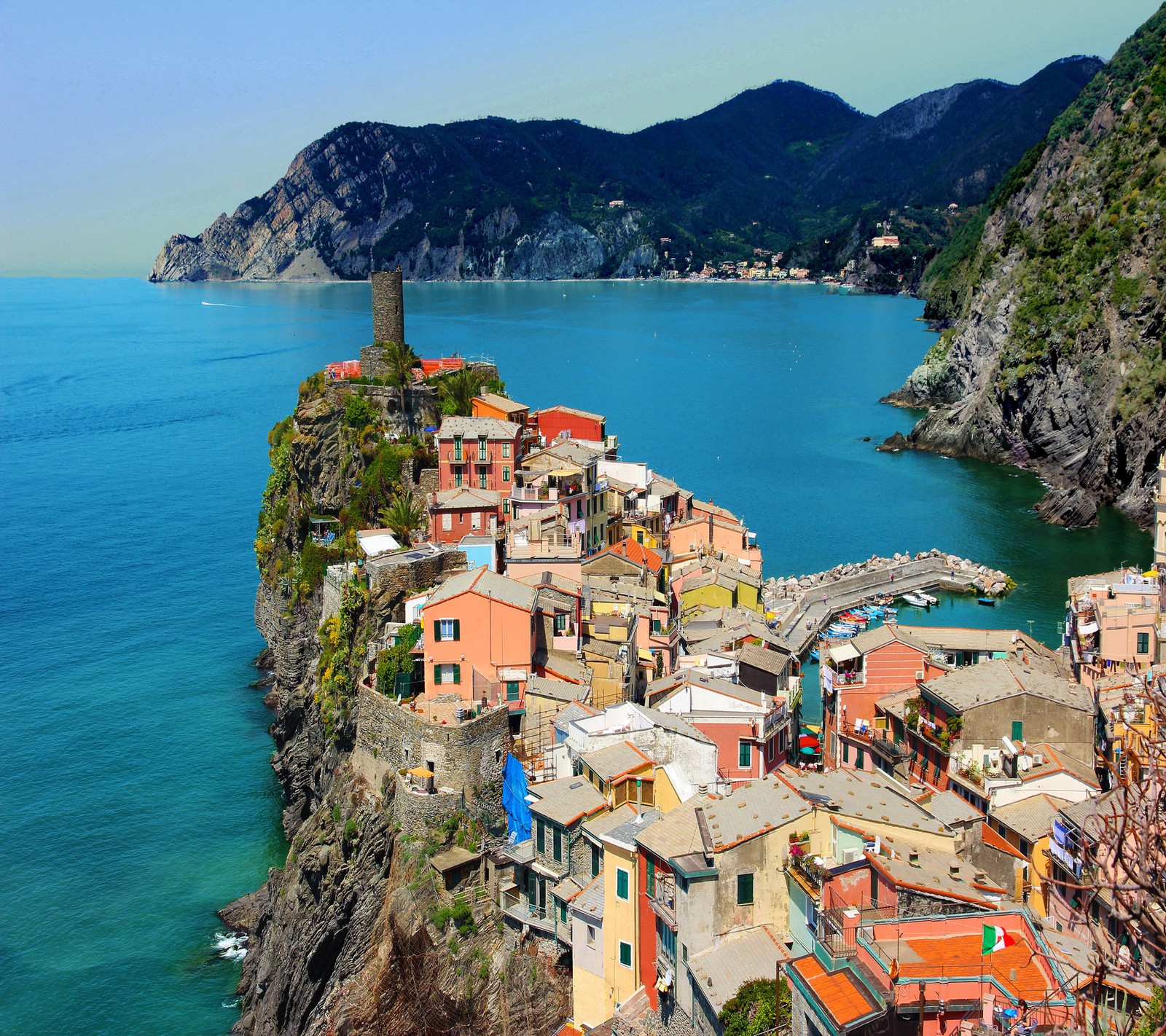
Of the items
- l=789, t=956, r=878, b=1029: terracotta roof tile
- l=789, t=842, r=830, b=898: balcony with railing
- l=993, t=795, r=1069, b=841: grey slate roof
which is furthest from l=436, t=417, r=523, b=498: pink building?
l=789, t=956, r=878, b=1029: terracotta roof tile

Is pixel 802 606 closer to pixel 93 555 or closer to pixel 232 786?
pixel 232 786

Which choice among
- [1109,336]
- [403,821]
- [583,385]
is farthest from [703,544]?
[583,385]

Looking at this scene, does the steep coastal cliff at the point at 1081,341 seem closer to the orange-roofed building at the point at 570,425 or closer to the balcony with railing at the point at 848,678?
the orange-roofed building at the point at 570,425

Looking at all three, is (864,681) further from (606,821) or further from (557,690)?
(606,821)

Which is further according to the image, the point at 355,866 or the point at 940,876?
the point at 355,866

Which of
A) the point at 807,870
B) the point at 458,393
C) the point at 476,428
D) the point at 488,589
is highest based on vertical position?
the point at 458,393

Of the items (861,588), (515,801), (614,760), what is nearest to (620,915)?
(614,760)

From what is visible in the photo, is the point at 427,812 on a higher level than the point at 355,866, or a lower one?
higher
